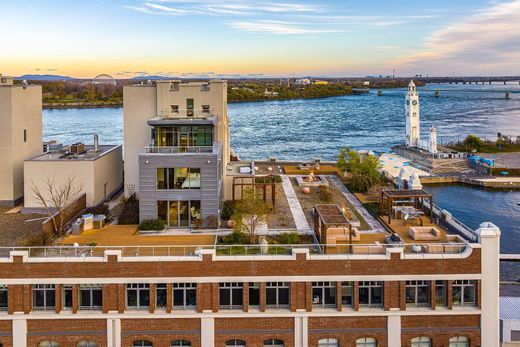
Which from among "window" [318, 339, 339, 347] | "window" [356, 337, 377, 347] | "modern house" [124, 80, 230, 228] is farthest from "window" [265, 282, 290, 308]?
"modern house" [124, 80, 230, 228]

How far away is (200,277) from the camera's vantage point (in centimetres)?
1956

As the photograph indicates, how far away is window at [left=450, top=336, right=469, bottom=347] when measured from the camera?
20.1 m

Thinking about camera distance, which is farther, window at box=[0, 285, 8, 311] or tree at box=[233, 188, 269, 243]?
tree at box=[233, 188, 269, 243]

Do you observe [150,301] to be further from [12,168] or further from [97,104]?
A: [97,104]

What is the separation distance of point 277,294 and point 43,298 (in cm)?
855

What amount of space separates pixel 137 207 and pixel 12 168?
9.08m

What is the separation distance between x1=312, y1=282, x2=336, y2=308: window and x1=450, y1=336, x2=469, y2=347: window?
4665 mm

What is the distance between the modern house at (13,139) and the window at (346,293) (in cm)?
2006

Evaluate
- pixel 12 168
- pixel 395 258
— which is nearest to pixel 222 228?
pixel 395 258

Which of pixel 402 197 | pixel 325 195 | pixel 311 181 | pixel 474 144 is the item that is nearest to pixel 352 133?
pixel 474 144

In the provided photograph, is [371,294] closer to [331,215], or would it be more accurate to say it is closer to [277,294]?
[277,294]

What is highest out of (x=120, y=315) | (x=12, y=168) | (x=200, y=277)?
(x=12, y=168)

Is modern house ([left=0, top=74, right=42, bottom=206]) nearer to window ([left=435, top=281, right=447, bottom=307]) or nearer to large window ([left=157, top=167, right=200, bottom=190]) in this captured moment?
large window ([left=157, top=167, right=200, bottom=190])

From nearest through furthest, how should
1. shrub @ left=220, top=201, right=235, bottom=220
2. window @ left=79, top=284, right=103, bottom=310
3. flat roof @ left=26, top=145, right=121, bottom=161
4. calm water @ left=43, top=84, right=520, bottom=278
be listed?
window @ left=79, top=284, right=103, bottom=310
shrub @ left=220, top=201, right=235, bottom=220
flat roof @ left=26, top=145, right=121, bottom=161
calm water @ left=43, top=84, right=520, bottom=278
